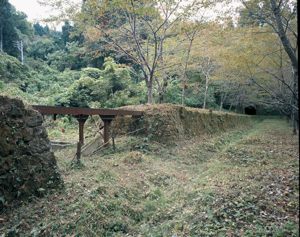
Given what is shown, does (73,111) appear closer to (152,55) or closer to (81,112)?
(81,112)

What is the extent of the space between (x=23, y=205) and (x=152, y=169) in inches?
146

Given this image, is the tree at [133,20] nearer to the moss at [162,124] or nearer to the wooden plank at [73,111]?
the moss at [162,124]

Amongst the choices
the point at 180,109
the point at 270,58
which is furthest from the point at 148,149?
the point at 270,58

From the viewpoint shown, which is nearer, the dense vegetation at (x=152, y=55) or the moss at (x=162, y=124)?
the moss at (x=162, y=124)

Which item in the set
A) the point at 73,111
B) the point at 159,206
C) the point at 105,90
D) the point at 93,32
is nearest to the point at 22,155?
the point at 73,111

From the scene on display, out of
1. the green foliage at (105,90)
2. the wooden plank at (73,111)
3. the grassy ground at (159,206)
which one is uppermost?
the green foliage at (105,90)

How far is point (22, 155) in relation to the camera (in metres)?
5.48

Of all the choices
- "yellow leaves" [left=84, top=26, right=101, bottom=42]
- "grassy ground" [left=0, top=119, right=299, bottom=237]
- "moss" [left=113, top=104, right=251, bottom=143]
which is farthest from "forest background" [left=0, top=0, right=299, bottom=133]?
"grassy ground" [left=0, top=119, right=299, bottom=237]

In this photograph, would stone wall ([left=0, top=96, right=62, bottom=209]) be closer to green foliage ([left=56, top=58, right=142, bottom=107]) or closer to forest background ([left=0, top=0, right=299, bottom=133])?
forest background ([left=0, top=0, right=299, bottom=133])

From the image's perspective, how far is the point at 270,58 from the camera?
14.8m

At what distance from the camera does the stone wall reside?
5.10 meters

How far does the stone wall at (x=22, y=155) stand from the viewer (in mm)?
5098

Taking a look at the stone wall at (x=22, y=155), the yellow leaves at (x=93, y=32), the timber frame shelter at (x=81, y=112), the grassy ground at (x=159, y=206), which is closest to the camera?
the grassy ground at (x=159, y=206)

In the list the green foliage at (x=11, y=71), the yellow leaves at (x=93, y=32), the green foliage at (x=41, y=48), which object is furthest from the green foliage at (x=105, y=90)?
the green foliage at (x=41, y=48)
